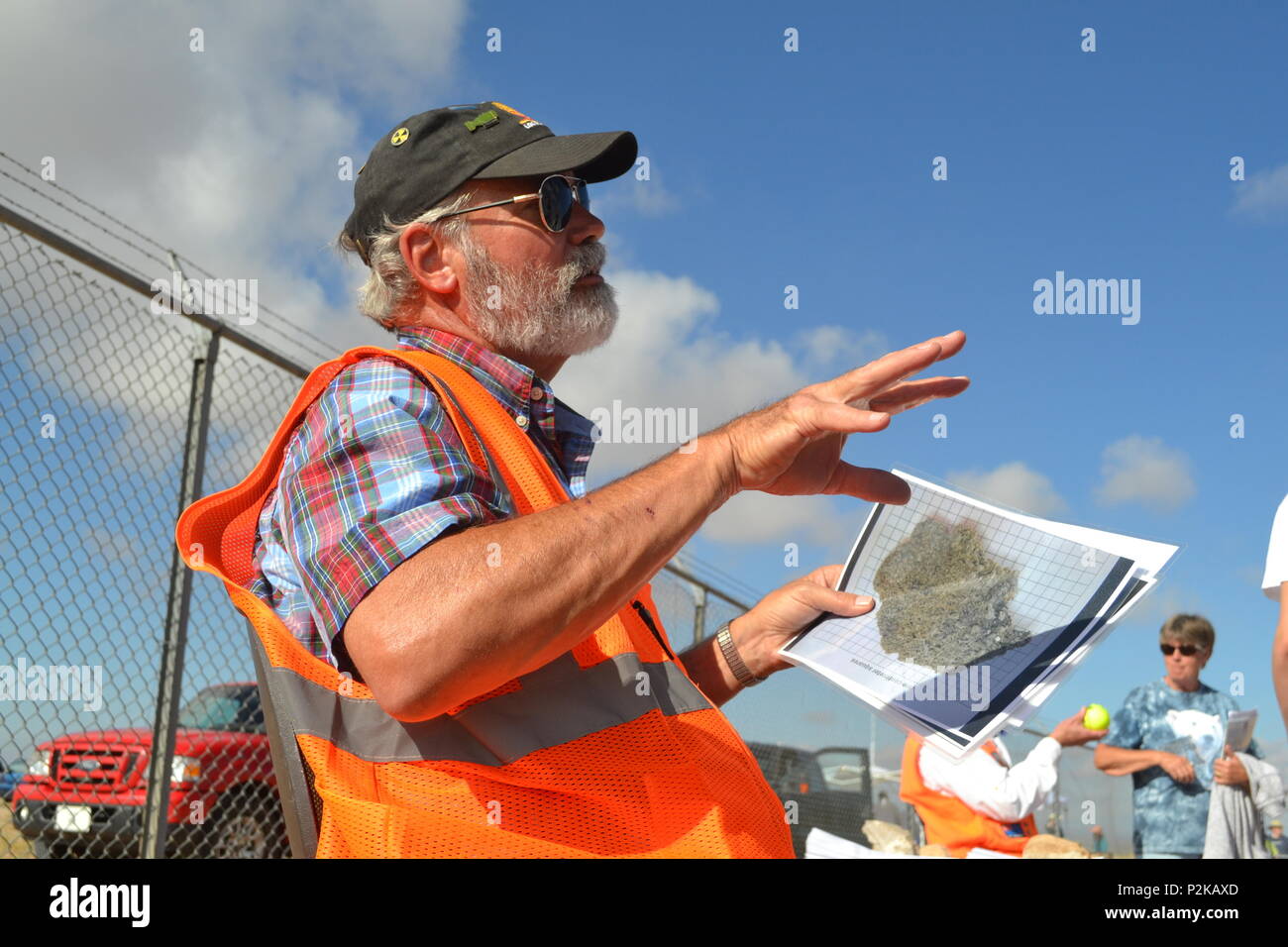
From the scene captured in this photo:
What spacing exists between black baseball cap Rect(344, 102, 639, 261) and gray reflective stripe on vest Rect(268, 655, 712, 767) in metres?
1.09

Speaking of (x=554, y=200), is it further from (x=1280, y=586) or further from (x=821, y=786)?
(x=821, y=786)

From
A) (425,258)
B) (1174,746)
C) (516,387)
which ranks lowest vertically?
(1174,746)

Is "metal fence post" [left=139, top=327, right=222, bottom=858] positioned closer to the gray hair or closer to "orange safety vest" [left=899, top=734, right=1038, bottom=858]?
the gray hair

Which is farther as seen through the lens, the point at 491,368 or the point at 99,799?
the point at 99,799

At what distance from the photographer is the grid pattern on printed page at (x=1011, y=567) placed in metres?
1.88

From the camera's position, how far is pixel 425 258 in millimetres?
2191

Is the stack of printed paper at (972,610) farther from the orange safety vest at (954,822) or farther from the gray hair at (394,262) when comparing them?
the orange safety vest at (954,822)

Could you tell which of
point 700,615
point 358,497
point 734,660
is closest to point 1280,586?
A: point 734,660

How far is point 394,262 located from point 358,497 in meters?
0.90

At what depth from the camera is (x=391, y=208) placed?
2.20 m

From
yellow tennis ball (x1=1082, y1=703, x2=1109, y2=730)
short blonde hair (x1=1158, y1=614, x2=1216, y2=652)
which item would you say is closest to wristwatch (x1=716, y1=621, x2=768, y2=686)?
yellow tennis ball (x1=1082, y1=703, x2=1109, y2=730)

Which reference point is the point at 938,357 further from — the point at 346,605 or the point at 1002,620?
the point at 346,605
